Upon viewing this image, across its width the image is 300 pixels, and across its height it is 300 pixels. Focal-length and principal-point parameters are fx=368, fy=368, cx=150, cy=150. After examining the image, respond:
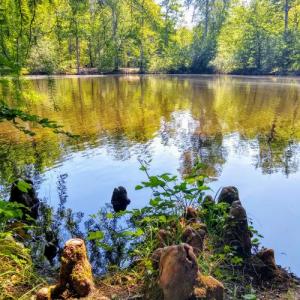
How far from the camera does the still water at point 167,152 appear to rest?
21.9ft

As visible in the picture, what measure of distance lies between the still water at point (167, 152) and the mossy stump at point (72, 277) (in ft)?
6.42

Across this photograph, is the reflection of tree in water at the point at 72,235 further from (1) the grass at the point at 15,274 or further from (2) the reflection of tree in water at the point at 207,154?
(2) the reflection of tree in water at the point at 207,154

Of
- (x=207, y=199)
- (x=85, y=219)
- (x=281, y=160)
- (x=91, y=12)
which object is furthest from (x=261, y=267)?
(x=281, y=160)

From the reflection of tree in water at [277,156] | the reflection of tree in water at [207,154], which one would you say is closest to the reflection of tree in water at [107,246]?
the reflection of tree in water at [207,154]

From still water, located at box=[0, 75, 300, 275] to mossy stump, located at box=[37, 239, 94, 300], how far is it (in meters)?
1.96

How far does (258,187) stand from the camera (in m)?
7.87

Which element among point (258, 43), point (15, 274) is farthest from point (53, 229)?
point (258, 43)

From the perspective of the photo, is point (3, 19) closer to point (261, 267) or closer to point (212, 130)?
point (261, 267)

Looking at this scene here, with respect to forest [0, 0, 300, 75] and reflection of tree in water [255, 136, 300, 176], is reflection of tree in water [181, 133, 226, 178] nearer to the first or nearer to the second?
reflection of tree in water [255, 136, 300, 176]

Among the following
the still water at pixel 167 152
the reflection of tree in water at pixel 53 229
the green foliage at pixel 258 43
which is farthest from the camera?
the green foliage at pixel 258 43

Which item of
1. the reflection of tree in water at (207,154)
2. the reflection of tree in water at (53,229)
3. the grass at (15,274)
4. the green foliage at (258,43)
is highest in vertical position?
the green foliage at (258,43)

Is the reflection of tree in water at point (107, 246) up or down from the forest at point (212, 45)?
down

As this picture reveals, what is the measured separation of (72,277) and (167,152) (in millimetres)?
7769

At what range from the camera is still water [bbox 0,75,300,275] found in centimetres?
667
